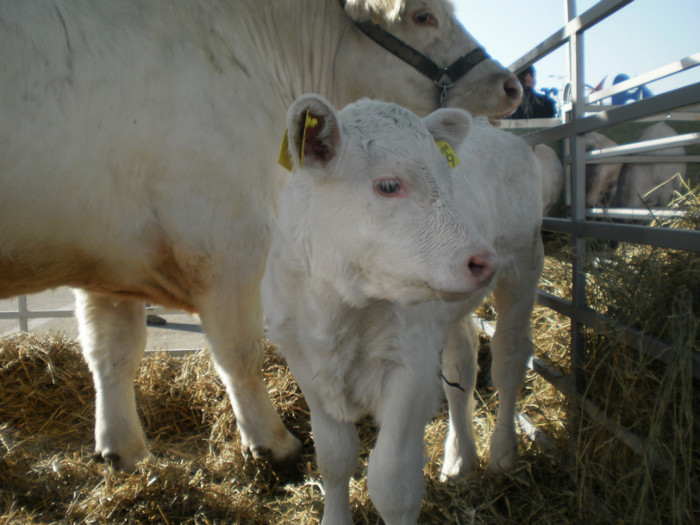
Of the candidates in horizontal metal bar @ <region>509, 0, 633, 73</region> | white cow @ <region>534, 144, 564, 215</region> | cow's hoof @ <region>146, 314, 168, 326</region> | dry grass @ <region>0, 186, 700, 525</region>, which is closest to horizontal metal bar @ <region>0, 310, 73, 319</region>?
cow's hoof @ <region>146, 314, 168, 326</region>

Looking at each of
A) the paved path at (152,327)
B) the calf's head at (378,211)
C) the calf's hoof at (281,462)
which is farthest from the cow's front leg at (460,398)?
the paved path at (152,327)

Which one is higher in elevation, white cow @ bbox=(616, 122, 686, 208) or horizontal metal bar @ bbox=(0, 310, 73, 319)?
white cow @ bbox=(616, 122, 686, 208)

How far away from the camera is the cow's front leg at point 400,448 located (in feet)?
6.32

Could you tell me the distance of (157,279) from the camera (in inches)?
105

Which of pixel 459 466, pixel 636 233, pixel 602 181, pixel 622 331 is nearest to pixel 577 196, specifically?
pixel 636 233

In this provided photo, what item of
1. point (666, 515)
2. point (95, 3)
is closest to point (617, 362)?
point (666, 515)

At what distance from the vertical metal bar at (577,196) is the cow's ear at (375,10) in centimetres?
86

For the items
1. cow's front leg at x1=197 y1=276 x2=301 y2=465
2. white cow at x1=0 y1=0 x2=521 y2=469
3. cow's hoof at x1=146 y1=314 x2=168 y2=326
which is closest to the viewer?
white cow at x1=0 y1=0 x2=521 y2=469

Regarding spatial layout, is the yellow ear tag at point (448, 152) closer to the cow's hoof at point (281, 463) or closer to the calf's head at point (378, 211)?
the calf's head at point (378, 211)

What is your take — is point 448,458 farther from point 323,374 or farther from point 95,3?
point 95,3

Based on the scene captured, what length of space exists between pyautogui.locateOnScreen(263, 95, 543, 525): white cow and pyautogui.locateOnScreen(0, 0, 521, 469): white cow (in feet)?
1.82

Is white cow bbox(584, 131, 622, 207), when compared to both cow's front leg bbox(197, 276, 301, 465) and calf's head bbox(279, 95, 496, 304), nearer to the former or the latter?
cow's front leg bbox(197, 276, 301, 465)

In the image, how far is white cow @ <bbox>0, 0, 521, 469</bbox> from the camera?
2.28m

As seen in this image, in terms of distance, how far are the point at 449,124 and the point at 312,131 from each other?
574mm
